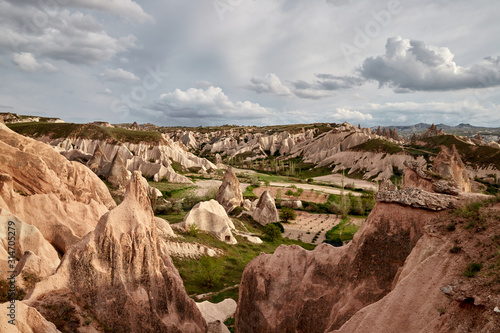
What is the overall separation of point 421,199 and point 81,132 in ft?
413

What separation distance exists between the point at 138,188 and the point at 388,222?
1414cm

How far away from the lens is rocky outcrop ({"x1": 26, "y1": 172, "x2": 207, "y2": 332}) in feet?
47.4

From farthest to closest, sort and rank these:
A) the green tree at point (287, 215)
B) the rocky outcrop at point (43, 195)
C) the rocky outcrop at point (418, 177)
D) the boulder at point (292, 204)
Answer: the boulder at point (292, 204)
the green tree at point (287, 215)
the rocky outcrop at point (43, 195)
the rocky outcrop at point (418, 177)

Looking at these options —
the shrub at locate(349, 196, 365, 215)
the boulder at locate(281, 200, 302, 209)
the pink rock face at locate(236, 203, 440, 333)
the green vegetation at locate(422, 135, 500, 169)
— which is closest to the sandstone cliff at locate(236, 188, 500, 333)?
the pink rock face at locate(236, 203, 440, 333)

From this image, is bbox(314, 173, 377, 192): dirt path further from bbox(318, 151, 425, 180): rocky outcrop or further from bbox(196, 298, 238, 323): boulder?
bbox(196, 298, 238, 323): boulder

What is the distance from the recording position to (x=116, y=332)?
1450cm

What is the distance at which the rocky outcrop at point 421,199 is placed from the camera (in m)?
13.9

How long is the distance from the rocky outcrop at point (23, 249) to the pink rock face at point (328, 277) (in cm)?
1169

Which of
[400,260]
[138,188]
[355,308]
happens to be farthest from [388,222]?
[138,188]

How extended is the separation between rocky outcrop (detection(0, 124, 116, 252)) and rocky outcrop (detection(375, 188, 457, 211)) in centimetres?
2287

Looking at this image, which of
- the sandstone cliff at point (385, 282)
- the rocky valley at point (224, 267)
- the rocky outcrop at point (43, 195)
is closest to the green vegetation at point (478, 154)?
the rocky valley at point (224, 267)

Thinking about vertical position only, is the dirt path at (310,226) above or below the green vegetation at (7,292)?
below

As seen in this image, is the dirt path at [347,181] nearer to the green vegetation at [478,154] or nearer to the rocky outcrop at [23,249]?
the green vegetation at [478,154]

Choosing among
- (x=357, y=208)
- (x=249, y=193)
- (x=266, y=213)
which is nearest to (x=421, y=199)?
(x=266, y=213)
